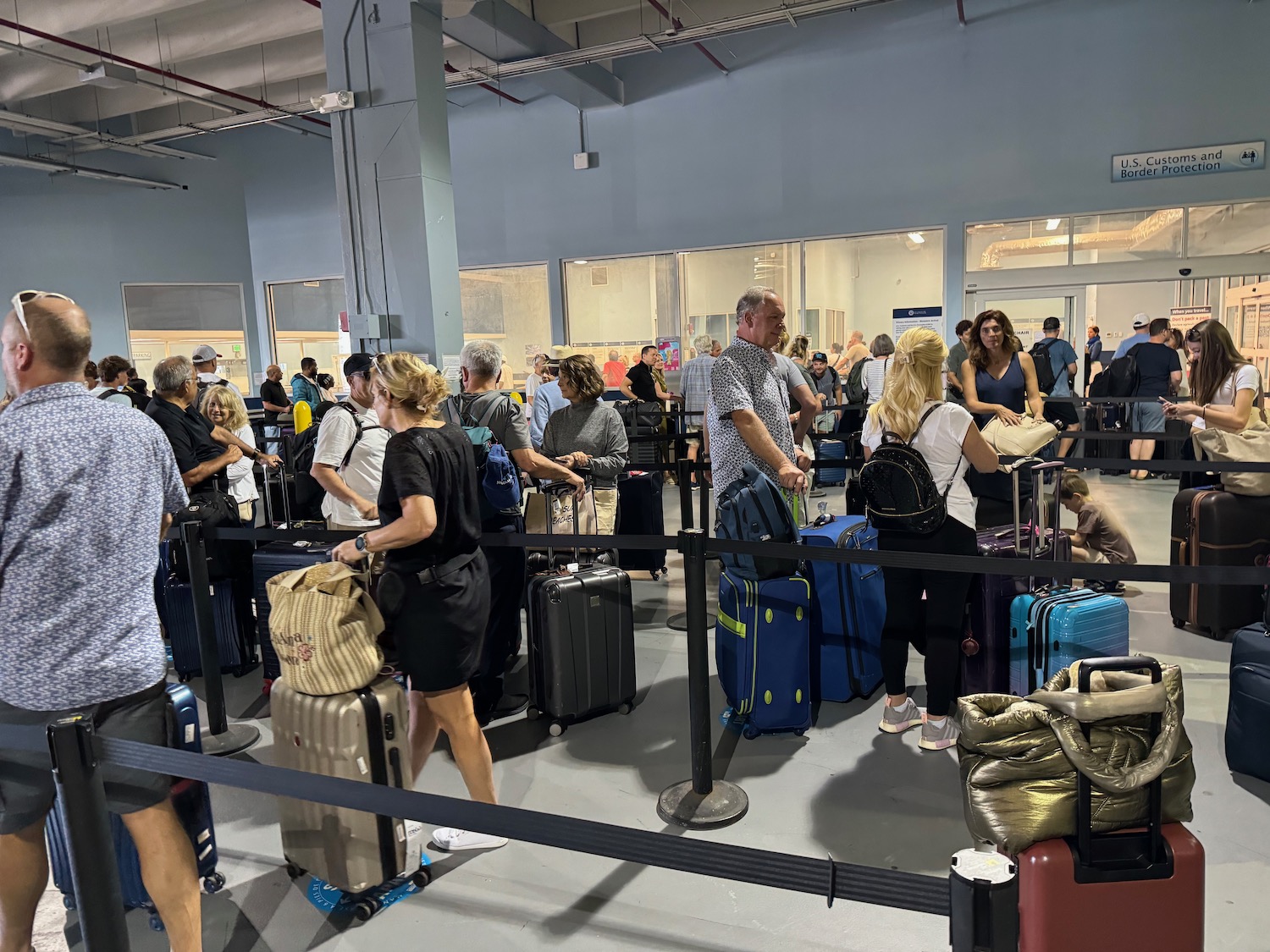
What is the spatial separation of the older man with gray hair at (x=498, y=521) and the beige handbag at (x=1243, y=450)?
3.34 m

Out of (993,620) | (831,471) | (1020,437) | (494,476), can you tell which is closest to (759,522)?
(993,620)

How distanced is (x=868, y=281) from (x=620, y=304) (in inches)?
167

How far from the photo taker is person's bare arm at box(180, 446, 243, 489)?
14.6 ft

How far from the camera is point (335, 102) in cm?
795

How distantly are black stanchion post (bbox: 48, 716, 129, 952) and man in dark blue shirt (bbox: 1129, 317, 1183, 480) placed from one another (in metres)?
10.5

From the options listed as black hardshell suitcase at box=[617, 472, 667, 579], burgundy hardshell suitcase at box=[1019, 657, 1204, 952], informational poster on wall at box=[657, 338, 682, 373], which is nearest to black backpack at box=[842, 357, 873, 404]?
informational poster on wall at box=[657, 338, 682, 373]

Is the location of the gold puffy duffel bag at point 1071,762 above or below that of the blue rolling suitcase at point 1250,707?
above

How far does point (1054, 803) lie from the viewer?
168 centimetres

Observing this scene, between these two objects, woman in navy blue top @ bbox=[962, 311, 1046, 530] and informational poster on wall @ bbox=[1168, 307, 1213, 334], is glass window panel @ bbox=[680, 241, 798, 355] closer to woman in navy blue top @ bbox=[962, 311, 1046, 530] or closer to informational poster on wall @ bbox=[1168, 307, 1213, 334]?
informational poster on wall @ bbox=[1168, 307, 1213, 334]

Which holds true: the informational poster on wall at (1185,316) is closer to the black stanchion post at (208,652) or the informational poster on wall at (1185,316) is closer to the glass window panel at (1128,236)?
the glass window panel at (1128,236)

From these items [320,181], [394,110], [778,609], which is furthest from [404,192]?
[320,181]

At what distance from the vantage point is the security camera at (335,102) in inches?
312

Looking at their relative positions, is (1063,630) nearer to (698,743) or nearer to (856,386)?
(698,743)

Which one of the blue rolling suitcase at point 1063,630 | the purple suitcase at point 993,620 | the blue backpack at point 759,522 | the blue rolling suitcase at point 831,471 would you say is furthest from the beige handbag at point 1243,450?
the blue rolling suitcase at point 831,471
